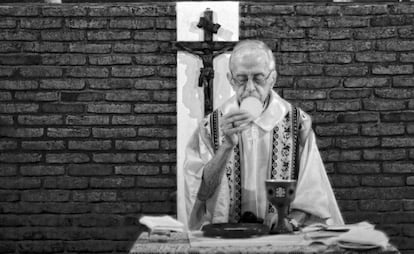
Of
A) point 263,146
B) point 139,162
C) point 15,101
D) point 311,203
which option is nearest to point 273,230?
point 311,203

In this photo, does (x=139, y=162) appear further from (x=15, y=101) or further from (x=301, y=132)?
(x=301, y=132)

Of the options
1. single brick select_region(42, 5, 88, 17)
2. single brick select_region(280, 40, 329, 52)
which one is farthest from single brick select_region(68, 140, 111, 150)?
single brick select_region(280, 40, 329, 52)

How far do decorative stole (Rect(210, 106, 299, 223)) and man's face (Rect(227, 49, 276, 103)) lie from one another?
8.6 inches

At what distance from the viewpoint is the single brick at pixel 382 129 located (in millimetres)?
4617

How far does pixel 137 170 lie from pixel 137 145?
16 cm

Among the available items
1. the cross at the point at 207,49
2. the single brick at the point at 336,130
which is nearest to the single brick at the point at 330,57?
the single brick at the point at 336,130

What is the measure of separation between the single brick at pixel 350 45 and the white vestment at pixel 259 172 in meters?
1.68

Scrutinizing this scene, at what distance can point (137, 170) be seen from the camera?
462 cm

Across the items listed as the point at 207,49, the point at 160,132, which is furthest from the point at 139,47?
the point at 160,132

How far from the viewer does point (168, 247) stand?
7.09 feet

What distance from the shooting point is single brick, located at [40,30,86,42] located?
464 centimetres

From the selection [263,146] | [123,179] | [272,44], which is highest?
[272,44]

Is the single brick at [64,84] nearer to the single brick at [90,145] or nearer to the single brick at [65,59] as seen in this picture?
the single brick at [65,59]

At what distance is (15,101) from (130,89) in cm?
73
